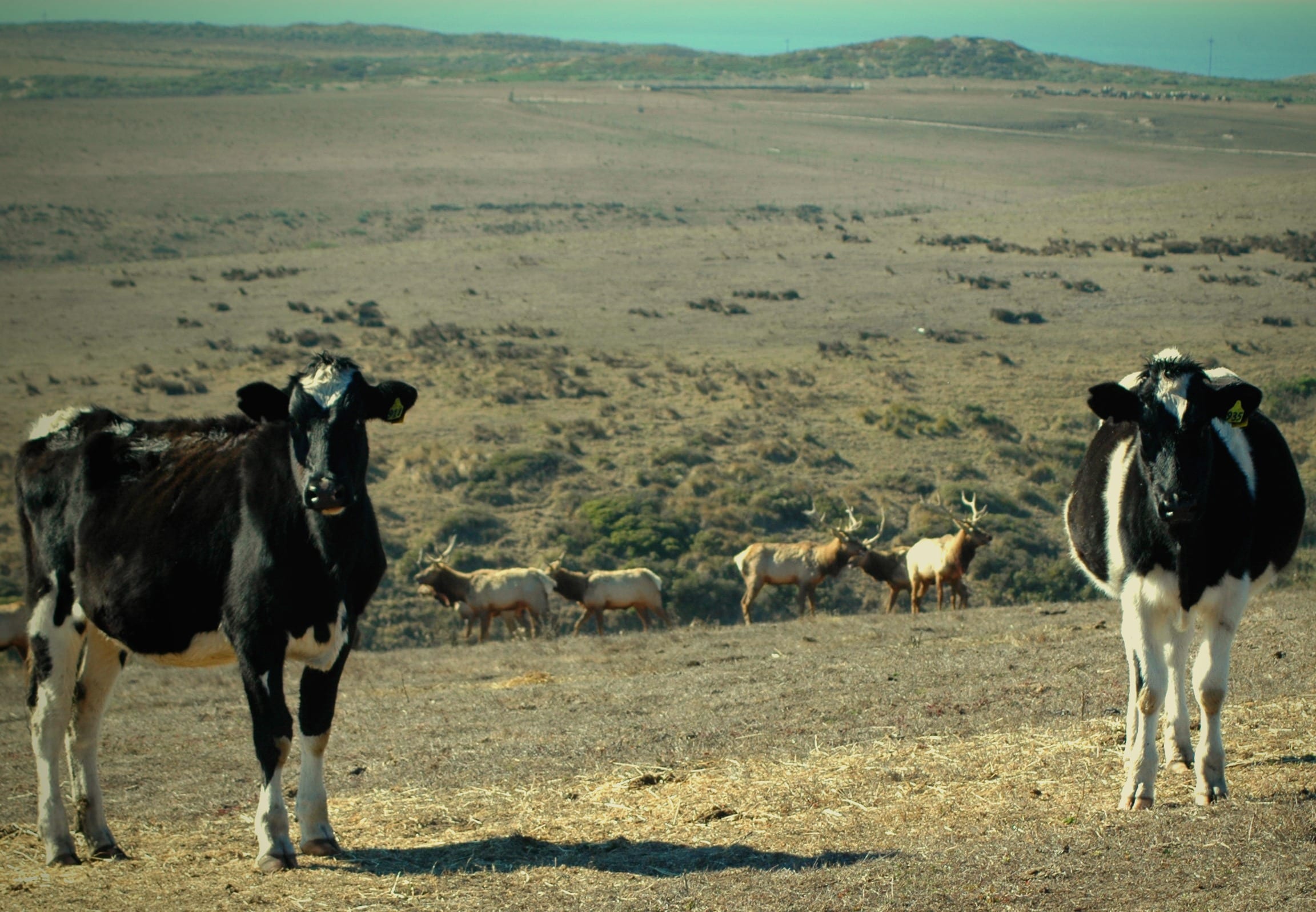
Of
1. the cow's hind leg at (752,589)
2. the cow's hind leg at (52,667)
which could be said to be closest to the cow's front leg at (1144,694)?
the cow's hind leg at (52,667)

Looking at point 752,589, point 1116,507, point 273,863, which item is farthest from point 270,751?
point 752,589

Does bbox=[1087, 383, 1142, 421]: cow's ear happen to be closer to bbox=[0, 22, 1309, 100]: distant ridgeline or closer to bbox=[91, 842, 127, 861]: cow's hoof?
bbox=[91, 842, 127, 861]: cow's hoof

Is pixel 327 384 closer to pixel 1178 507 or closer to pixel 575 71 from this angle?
pixel 1178 507

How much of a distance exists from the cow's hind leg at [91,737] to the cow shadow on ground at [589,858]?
5.37ft

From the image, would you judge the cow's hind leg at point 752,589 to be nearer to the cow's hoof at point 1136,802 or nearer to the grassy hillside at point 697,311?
the grassy hillside at point 697,311

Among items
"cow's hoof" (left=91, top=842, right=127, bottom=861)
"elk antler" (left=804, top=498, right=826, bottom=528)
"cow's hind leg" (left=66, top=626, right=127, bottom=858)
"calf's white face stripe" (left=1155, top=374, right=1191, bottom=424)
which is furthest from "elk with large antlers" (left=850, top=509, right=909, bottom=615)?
"cow's hoof" (left=91, top=842, right=127, bottom=861)

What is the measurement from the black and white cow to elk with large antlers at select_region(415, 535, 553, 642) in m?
12.7

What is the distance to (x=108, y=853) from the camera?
7.70 m

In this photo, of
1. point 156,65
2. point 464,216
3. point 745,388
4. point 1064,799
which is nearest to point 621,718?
point 1064,799

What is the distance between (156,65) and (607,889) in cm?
19097

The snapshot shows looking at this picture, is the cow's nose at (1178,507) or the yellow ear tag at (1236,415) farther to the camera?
the yellow ear tag at (1236,415)

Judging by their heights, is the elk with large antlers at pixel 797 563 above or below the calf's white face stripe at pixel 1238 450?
below

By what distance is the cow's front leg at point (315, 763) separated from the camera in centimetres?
729

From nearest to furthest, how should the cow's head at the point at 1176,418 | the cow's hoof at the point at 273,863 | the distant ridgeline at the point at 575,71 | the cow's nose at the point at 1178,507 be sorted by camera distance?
the cow's nose at the point at 1178,507 < the cow's head at the point at 1176,418 < the cow's hoof at the point at 273,863 < the distant ridgeline at the point at 575,71
